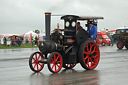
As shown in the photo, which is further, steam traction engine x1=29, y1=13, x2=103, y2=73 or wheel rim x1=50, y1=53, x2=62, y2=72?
steam traction engine x1=29, y1=13, x2=103, y2=73

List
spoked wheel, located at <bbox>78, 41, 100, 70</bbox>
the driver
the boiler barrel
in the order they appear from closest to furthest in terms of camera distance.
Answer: the boiler barrel, spoked wheel, located at <bbox>78, 41, 100, 70</bbox>, the driver

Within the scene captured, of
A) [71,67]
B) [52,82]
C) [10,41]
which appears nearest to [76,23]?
[71,67]

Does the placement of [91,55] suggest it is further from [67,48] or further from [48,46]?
[48,46]

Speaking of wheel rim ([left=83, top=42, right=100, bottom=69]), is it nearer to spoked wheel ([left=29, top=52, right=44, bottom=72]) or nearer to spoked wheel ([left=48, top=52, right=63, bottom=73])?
spoked wheel ([left=48, top=52, right=63, bottom=73])

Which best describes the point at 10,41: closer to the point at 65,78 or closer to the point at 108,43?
the point at 108,43

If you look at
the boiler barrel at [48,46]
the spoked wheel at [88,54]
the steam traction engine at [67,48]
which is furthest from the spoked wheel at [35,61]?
the spoked wheel at [88,54]

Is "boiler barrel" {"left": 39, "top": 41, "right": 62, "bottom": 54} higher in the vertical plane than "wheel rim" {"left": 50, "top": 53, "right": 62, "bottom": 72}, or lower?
higher

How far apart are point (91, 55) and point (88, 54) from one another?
0.17 meters

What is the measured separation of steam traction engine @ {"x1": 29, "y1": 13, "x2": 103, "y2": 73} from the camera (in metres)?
8.80

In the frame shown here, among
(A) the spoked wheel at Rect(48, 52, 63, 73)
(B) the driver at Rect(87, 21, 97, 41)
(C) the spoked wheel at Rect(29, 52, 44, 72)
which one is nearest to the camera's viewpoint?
(A) the spoked wheel at Rect(48, 52, 63, 73)

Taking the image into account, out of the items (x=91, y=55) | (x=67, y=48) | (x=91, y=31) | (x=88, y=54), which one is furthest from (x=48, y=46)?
(x=91, y=31)

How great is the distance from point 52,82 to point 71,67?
322 cm

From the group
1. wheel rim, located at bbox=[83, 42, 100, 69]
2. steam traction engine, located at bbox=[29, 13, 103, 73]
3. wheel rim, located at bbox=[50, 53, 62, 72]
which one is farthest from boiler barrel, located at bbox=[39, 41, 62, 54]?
wheel rim, located at bbox=[83, 42, 100, 69]

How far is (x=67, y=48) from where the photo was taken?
938 cm
